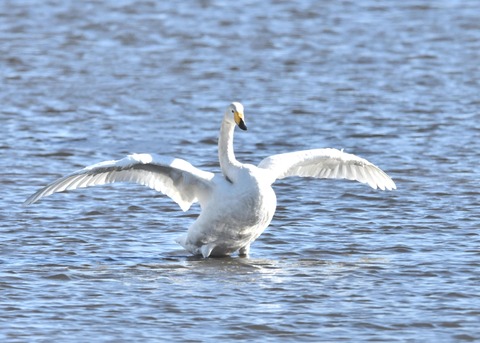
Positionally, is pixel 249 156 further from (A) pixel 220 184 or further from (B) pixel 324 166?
(A) pixel 220 184

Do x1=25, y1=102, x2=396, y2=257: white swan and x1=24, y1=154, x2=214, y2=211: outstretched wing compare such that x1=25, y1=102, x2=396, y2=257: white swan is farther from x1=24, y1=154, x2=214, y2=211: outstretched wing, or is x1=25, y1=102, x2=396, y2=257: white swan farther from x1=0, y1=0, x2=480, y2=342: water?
x1=0, y1=0, x2=480, y2=342: water

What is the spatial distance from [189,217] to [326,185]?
2038mm

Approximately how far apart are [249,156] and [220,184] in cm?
519

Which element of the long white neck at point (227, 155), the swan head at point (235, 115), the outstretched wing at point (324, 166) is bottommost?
the outstretched wing at point (324, 166)

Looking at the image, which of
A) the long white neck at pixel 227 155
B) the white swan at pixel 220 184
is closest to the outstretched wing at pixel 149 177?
the white swan at pixel 220 184

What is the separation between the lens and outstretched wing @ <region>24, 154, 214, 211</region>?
11.7m

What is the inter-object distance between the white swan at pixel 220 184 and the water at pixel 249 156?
27 cm

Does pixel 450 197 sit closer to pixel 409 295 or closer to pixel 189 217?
pixel 189 217

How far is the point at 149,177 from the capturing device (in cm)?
1216

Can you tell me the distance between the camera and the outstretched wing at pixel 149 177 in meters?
11.7

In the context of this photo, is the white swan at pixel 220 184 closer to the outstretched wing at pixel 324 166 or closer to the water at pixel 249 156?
the outstretched wing at pixel 324 166

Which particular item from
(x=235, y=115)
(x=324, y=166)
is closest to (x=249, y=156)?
(x=324, y=166)

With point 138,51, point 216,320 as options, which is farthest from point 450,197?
point 138,51

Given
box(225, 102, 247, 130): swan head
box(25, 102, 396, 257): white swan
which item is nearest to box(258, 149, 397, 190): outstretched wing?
box(25, 102, 396, 257): white swan
